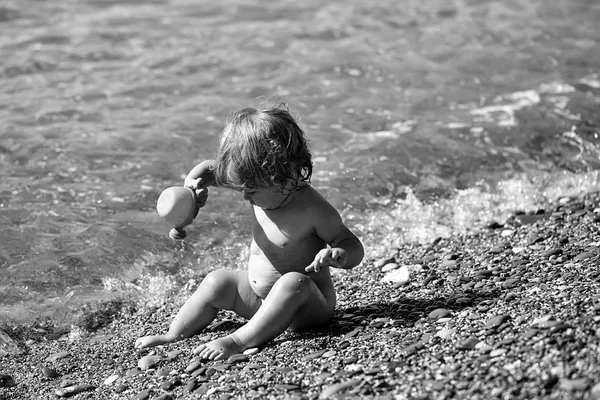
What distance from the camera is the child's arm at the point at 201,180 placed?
4477 mm

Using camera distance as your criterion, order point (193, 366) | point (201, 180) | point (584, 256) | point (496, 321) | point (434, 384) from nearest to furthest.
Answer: point (434, 384) → point (496, 321) → point (193, 366) → point (201, 180) → point (584, 256)

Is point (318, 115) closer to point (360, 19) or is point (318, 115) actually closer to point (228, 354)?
point (360, 19)

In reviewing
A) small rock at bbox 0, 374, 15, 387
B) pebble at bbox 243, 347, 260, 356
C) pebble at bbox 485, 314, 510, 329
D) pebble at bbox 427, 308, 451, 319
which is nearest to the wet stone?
pebble at bbox 243, 347, 260, 356

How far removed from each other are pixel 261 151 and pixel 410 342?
1.22m

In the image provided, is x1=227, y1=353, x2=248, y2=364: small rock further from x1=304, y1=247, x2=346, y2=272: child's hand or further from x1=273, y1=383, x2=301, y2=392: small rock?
x1=304, y1=247, x2=346, y2=272: child's hand

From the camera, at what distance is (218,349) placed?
421 centimetres

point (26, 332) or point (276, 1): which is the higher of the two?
point (276, 1)

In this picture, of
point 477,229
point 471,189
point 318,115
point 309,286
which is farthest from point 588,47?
point 309,286

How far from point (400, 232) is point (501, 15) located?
25.1 feet

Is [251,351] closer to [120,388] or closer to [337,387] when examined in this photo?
[120,388]

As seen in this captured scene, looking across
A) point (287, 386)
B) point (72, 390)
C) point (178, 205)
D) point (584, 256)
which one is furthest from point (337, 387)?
point (584, 256)

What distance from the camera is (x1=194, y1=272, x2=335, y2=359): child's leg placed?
4.25m

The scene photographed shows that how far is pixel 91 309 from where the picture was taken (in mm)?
5312

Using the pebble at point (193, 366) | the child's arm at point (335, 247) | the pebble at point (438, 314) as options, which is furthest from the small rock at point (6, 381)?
the pebble at point (438, 314)
